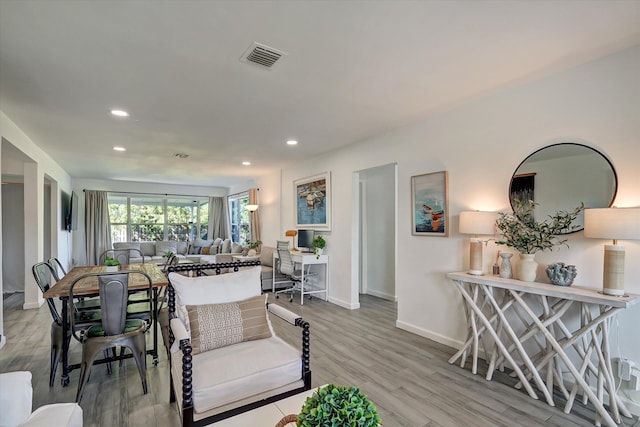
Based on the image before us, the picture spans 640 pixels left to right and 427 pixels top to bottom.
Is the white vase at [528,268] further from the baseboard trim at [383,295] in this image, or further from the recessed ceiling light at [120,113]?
the recessed ceiling light at [120,113]

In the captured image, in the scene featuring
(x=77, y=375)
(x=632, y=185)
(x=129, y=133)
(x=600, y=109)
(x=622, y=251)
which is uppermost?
(x=129, y=133)

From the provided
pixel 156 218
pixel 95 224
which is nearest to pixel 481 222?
pixel 156 218

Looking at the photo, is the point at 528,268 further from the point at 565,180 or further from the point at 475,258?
the point at 565,180

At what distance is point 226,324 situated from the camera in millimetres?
2018

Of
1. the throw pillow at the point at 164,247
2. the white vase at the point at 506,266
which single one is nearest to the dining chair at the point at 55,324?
the white vase at the point at 506,266

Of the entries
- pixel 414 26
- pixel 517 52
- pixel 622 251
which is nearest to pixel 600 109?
pixel 517 52

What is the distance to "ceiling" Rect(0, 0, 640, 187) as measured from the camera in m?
1.73

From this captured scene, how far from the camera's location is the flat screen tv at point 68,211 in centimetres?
663

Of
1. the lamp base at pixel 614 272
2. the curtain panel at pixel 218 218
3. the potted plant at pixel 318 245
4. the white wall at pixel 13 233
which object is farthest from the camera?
the curtain panel at pixel 218 218

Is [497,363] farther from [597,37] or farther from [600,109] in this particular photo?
[597,37]

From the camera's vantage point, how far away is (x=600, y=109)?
7.40 ft

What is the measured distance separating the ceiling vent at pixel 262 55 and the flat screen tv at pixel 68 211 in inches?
262

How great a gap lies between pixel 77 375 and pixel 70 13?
2.78 m

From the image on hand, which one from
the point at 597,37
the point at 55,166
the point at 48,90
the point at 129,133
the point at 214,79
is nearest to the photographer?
the point at 597,37
